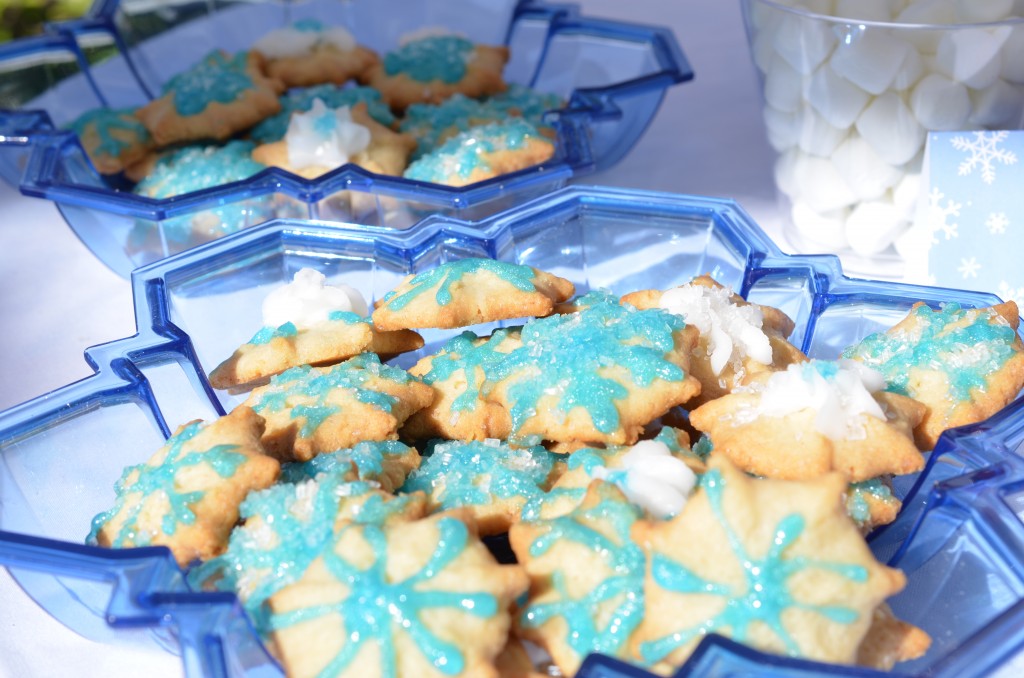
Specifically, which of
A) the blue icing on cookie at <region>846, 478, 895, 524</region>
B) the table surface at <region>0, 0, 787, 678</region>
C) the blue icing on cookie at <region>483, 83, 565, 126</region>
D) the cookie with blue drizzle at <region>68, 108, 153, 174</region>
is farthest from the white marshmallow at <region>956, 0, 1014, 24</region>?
the cookie with blue drizzle at <region>68, 108, 153, 174</region>

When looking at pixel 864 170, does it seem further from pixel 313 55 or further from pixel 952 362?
pixel 313 55

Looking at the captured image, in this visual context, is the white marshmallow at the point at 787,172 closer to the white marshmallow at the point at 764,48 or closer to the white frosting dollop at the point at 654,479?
the white marshmallow at the point at 764,48

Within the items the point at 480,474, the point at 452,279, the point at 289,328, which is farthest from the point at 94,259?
the point at 480,474

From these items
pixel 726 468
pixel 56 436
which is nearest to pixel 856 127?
pixel 726 468

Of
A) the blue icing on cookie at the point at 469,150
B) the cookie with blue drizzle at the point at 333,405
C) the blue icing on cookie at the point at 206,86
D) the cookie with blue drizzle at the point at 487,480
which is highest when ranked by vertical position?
the blue icing on cookie at the point at 206,86

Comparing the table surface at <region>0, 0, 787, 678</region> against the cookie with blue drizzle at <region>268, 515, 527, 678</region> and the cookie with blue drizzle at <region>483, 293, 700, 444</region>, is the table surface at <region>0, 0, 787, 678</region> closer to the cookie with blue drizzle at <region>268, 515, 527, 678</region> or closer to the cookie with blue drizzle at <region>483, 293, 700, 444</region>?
the cookie with blue drizzle at <region>268, 515, 527, 678</region>

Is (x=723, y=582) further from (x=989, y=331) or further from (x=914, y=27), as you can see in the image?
(x=914, y=27)

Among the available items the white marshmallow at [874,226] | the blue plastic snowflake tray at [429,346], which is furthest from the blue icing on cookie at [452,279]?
the white marshmallow at [874,226]
